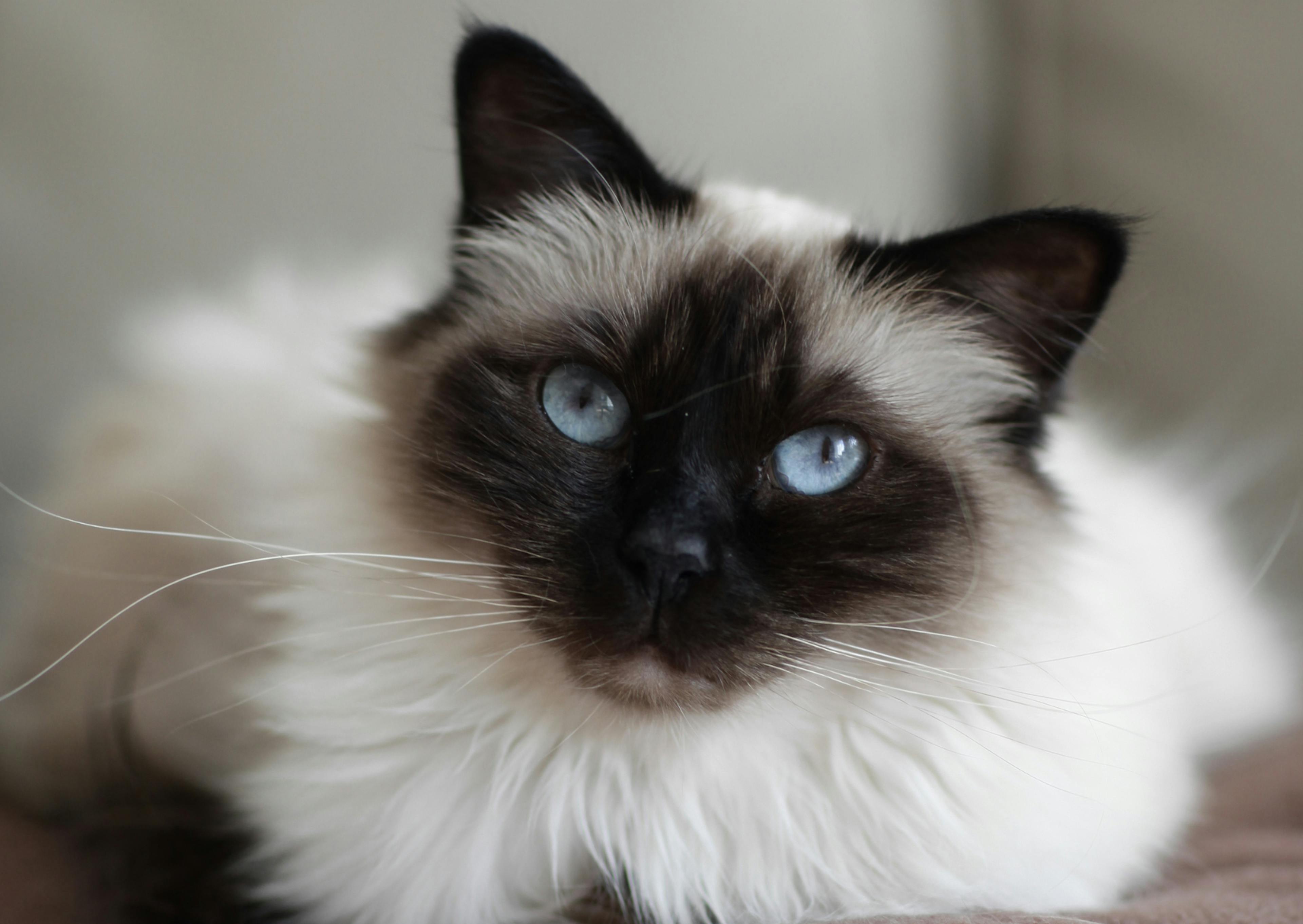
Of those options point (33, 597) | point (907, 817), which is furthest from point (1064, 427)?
point (33, 597)

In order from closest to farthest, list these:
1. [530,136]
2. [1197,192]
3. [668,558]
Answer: [668,558], [530,136], [1197,192]

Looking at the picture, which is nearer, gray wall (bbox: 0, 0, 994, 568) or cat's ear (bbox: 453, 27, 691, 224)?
cat's ear (bbox: 453, 27, 691, 224)

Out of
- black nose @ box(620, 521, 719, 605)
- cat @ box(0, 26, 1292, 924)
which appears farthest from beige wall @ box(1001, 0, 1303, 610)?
black nose @ box(620, 521, 719, 605)

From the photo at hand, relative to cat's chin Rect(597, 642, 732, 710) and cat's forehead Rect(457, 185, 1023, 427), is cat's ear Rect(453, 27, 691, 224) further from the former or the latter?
cat's chin Rect(597, 642, 732, 710)

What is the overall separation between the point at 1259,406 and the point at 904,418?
40.1 inches

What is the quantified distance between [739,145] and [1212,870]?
1357 mm

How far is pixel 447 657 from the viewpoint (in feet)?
3.08

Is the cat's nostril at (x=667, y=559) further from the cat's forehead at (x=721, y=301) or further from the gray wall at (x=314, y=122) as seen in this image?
the gray wall at (x=314, y=122)

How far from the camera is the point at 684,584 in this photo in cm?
76

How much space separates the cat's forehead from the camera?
2.89ft

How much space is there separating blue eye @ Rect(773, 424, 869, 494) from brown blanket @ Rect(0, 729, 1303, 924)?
0.40 m

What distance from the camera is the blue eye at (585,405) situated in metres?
0.87

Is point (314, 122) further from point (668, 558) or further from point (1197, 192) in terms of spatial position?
point (1197, 192)

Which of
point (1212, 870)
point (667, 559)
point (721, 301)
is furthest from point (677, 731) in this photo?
point (1212, 870)
